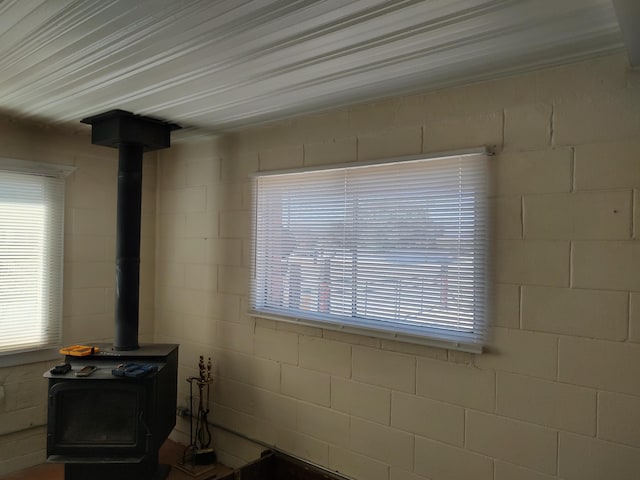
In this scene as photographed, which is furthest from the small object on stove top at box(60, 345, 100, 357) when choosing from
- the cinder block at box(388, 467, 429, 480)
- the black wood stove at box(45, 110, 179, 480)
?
the cinder block at box(388, 467, 429, 480)

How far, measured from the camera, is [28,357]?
121 inches

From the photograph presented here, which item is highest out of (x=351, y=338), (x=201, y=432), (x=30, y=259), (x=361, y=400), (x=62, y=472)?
(x=30, y=259)

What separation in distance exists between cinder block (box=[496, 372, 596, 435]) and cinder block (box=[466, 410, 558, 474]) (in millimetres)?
44

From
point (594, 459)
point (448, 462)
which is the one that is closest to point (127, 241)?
point (448, 462)

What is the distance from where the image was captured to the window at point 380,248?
2.12 metres

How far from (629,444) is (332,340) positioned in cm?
150

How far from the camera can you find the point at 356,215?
2.52m

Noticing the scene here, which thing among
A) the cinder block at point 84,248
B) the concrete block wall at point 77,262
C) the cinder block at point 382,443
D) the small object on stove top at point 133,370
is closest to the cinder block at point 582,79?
the cinder block at point 382,443

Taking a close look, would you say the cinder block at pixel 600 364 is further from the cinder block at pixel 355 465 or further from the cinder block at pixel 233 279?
the cinder block at pixel 233 279

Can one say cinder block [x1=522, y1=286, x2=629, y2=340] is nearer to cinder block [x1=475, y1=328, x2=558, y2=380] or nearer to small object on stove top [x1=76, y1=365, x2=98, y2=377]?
cinder block [x1=475, y1=328, x2=558, y2=380]

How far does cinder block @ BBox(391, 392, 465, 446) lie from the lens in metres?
2.13

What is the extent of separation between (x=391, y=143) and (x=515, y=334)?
1.19 meters

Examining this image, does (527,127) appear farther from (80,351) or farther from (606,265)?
(80,351)

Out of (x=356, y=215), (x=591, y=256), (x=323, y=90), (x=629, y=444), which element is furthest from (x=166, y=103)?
(x=629, y=444)
